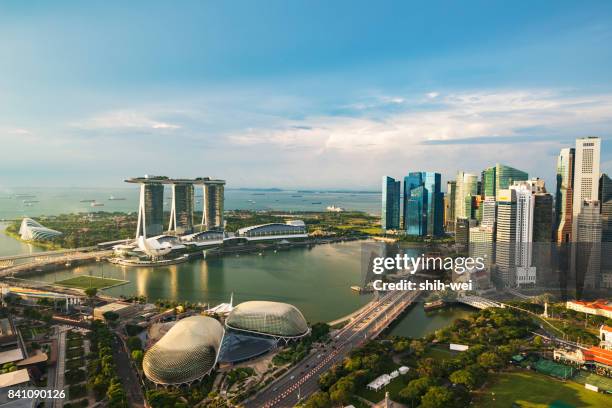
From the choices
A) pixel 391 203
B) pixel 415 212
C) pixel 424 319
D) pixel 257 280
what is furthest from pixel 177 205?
pixel 424 319

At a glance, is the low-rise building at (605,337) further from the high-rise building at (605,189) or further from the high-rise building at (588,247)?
the high-rise building at (605,189)

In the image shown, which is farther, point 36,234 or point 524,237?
point 36,234

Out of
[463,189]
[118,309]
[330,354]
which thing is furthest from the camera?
[463,189]

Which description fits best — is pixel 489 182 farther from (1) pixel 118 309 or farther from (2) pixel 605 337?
(1) pixel 118 309

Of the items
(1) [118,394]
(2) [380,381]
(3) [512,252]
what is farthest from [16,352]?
(3) [512,252]

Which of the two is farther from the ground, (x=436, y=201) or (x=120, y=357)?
(x=436, y=201)

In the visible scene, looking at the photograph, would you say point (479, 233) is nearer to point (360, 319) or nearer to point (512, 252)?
point (512, 252)

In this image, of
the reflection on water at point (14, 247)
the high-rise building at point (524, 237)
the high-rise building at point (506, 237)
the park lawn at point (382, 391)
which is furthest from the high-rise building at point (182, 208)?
the park lawn at point (382, 391)
